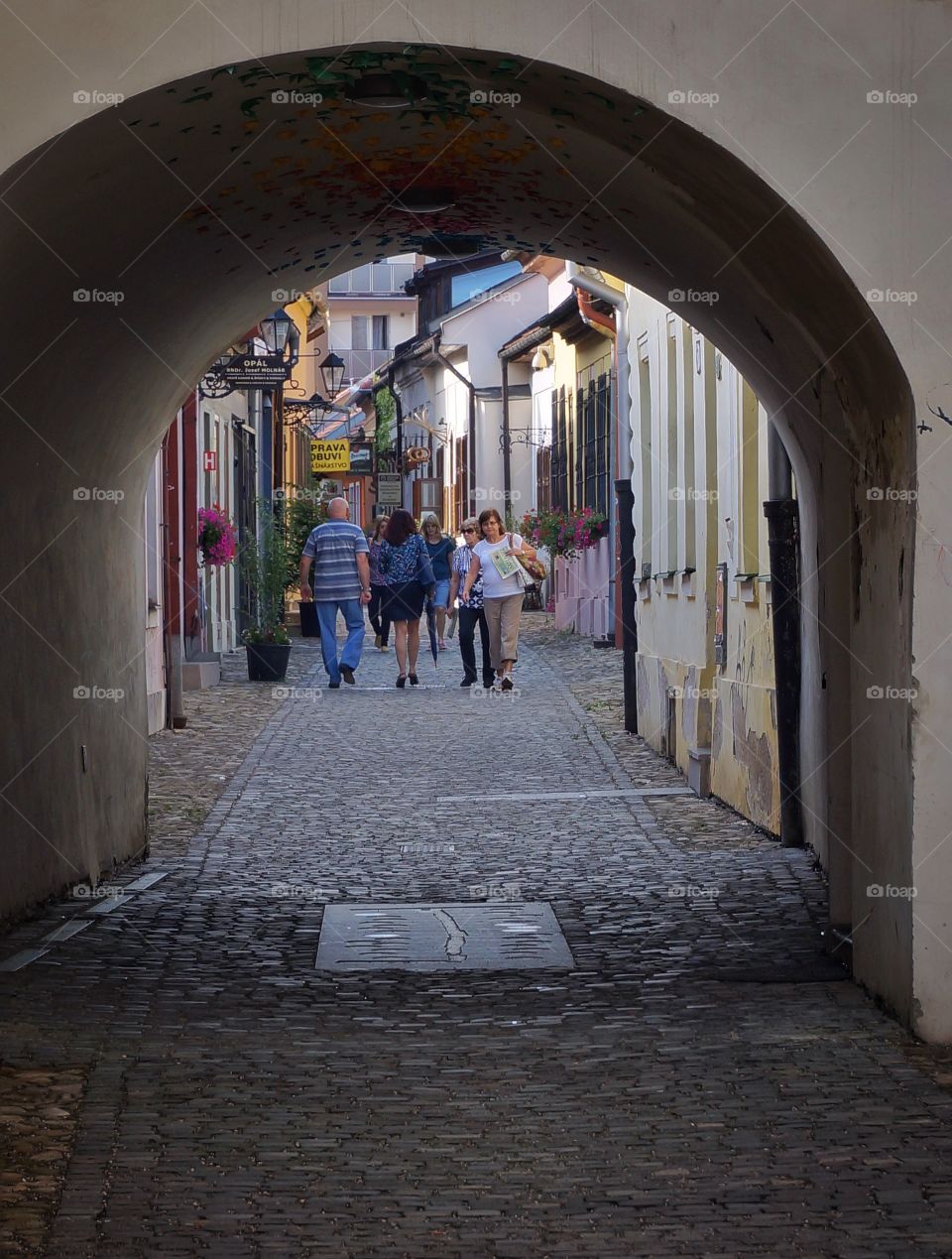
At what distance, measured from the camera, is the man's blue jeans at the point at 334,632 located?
19.8 meters

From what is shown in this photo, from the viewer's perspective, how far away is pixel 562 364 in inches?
1244

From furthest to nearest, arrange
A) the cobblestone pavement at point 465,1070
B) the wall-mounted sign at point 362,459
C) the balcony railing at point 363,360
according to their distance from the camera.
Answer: the balcony railing at point 363,360, the wall-mounted sign at point 362,459, the cobblestone pavement at point 465,1070

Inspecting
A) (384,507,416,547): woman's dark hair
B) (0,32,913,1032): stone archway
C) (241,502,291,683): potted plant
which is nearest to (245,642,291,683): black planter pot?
(241,502,291,683): potted plant

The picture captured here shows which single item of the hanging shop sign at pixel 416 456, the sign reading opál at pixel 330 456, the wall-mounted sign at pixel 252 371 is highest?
the hanging shop sign at pixel 416 456

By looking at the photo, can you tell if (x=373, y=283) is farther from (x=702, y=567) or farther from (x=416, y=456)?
(x=702, y=567)

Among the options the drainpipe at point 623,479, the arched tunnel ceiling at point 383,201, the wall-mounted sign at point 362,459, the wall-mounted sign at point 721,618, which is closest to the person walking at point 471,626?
the drainpipe at point 623,479

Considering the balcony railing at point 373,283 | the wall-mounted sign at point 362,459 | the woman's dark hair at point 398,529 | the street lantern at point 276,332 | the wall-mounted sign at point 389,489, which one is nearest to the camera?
the woman's dark hair at point 398,529

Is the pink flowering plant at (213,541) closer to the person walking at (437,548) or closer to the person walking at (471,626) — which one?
the person walking at (437,548)

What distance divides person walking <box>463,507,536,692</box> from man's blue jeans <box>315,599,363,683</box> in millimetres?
1383

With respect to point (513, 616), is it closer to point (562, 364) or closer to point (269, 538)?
point (269, 538)

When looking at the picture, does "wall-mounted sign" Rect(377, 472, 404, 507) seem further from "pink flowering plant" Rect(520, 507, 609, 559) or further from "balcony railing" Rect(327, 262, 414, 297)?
"balcony railing" Rect(327, 262, 414, 297)

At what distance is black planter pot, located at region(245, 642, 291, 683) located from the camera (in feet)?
68.1

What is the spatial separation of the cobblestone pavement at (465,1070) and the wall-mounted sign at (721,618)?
1394 mm

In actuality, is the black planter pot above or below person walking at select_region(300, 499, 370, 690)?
below
